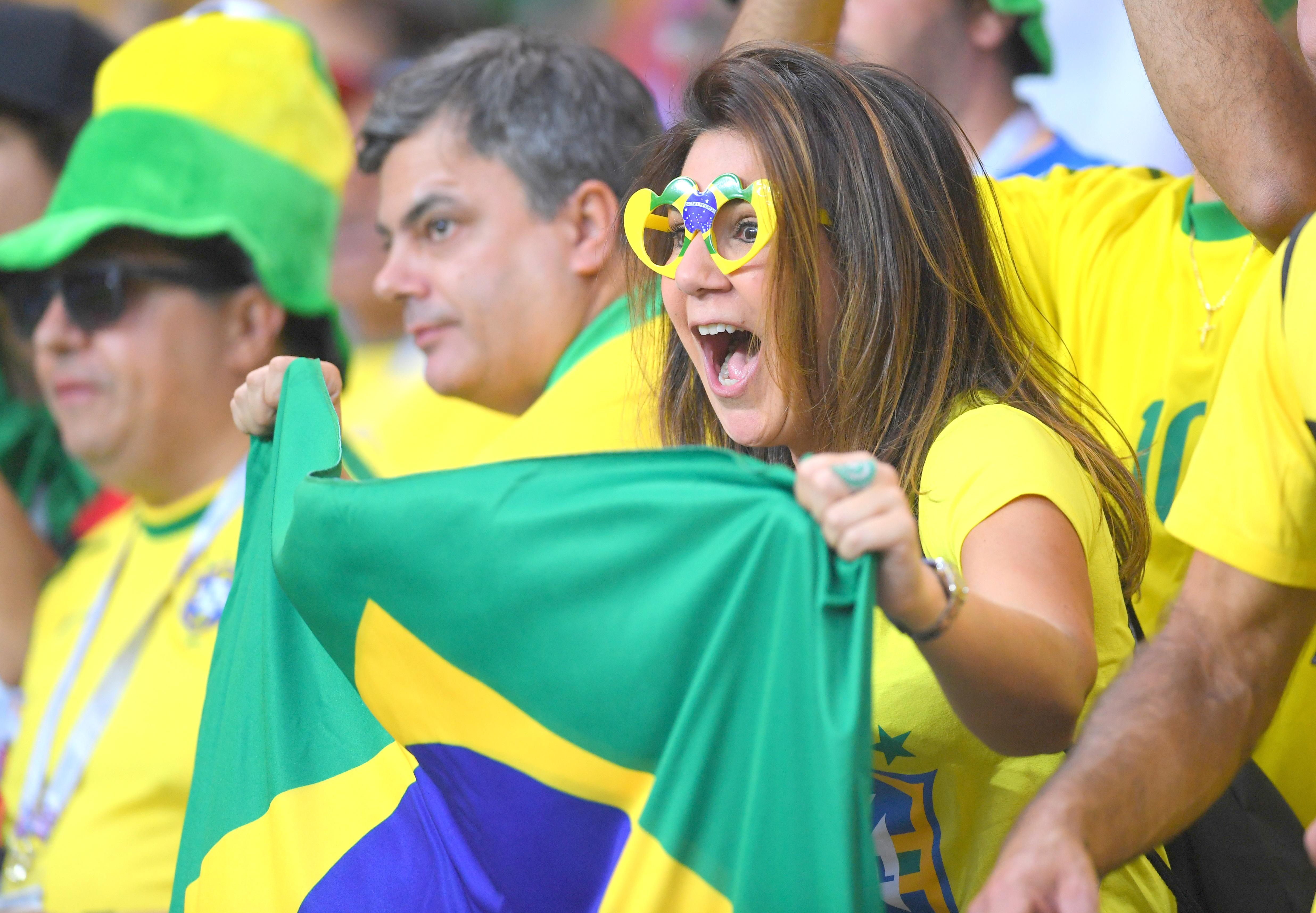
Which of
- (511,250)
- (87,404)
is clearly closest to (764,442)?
(511,250)

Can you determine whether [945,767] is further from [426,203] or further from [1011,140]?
[1011,140]

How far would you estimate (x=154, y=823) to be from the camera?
2.82 meters

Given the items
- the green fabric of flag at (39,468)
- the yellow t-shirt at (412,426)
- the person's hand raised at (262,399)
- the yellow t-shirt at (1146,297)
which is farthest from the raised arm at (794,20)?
the green fabric of flag at (39,468)

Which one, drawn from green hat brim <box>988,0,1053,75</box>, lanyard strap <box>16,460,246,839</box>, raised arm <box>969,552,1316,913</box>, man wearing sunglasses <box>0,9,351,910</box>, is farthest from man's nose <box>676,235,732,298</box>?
green hat brim <box>988,0,1053,75</box>

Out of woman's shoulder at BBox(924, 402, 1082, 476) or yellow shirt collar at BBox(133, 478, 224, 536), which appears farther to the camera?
yellow shirt collar at BBox(133, 478, 224, 536)

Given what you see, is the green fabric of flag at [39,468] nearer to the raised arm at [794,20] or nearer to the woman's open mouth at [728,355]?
the raised arm at [794,20]

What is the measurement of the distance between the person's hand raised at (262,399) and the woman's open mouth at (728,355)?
566mm

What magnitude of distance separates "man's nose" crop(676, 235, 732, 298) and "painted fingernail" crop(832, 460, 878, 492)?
1.95 feet

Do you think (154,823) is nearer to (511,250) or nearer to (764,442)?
(511,250)

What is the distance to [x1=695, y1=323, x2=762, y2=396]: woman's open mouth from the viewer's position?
190cm

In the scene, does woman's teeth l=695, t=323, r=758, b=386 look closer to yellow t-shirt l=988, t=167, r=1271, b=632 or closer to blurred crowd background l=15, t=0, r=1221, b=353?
yellow t-shirt l=988, t=167, r=1271, b=632

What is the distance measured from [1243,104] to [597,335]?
4.02 feet

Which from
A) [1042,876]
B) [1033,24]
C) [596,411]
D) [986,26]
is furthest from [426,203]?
[1042,876]

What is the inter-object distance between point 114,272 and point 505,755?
218 cm
